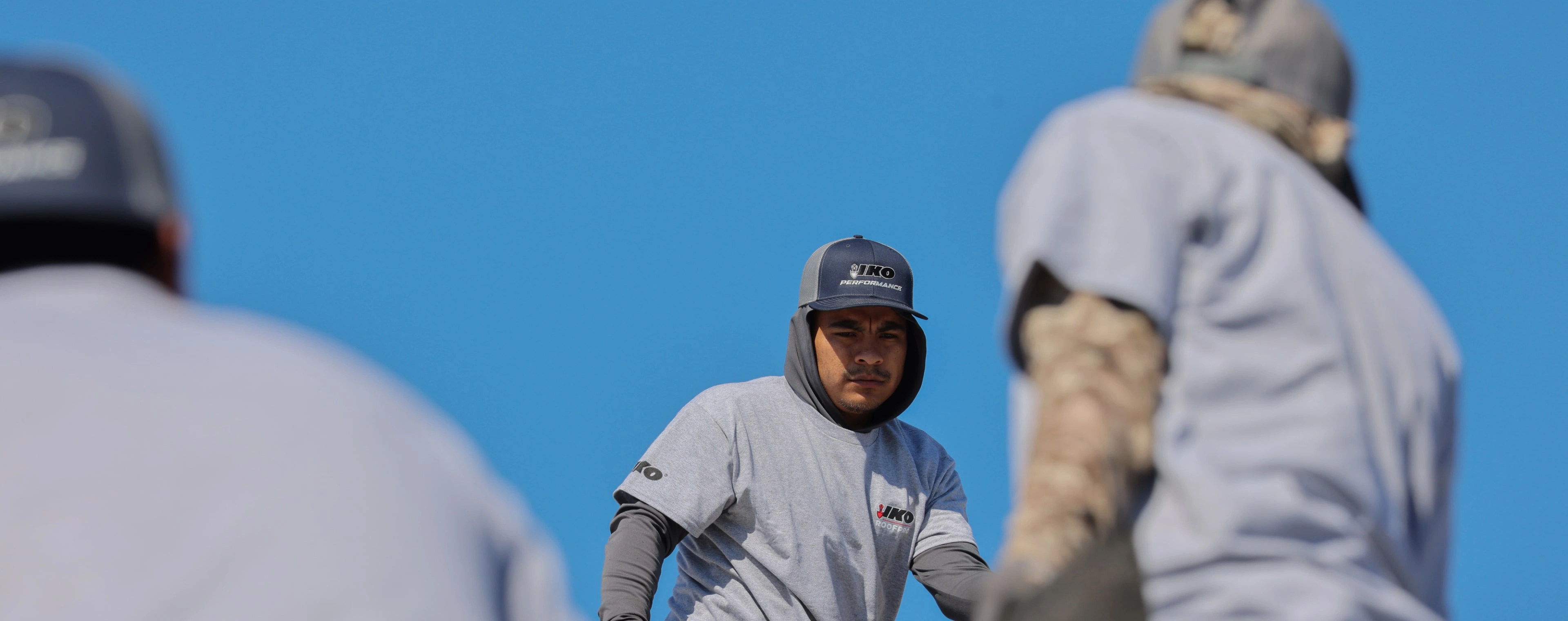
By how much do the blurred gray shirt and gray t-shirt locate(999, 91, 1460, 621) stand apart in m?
0.97

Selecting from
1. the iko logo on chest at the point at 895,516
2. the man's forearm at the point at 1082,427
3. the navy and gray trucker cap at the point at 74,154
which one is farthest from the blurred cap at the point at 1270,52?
the iko logo on chest at the point at 895,516

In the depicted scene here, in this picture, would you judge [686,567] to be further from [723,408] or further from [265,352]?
[265,352]

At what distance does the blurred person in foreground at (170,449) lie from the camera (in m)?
1.74

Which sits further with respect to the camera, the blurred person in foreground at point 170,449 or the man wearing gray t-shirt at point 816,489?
the man wearing gray t-shirt at point 816,489

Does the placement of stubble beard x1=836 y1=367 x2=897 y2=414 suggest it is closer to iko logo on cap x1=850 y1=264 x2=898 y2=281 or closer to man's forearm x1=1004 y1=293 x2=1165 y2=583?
iko logo on cap x1=850 y1=264 x2=898 y2=281

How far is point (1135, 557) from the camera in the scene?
7.92ft

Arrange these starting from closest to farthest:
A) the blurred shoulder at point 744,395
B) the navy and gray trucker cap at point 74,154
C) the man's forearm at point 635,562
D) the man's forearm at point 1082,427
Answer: the navy and gray trucker cap at point 74,154 → the man's forearm at point 1082,427 → the man's forearm at point 635,562 → the blurred shoulder at point 744,395

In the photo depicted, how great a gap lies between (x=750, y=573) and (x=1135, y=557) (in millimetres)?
3632

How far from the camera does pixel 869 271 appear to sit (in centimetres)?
689

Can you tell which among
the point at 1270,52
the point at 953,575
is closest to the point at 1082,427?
the point at 1270,52

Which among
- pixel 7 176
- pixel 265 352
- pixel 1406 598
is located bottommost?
pixel 1406 598

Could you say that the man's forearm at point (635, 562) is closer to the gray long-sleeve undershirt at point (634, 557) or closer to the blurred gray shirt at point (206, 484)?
the gray long-sleeve undershirt at point (634, 557)

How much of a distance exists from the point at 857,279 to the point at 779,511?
3.82ft

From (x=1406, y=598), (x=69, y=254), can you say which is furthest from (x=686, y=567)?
(x=69, y=254)
